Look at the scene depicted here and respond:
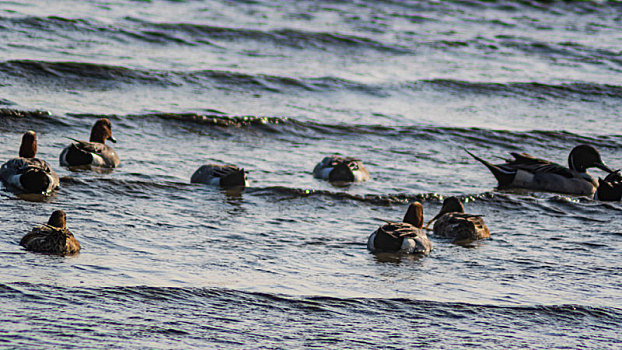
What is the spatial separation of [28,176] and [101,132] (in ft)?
10.5

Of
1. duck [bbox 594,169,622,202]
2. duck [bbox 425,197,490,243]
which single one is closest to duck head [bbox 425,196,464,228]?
duck [bbox 425,197,490,243]

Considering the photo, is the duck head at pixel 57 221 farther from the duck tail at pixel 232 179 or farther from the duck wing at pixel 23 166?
the duck tail at pixel 232 179

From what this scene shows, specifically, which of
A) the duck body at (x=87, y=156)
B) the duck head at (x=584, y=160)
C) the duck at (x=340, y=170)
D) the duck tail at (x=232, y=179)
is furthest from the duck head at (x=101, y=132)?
the duck head at (x=584, y=160)

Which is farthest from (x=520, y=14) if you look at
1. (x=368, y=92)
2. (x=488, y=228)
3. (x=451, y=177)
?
(x=488, y=228)

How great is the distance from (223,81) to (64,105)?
13.5 feet

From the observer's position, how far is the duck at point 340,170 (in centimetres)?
1252

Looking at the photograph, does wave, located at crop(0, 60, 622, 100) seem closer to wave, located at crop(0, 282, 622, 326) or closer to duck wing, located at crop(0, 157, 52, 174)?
duck wing, located at crop(0, 157, 52, 174)

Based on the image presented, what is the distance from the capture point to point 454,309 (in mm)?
7180

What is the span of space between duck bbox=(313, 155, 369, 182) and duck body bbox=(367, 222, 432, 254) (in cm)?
337

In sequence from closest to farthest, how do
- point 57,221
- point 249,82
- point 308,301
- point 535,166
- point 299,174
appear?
point 308,301 → point 57,221 → point 299,174 → point 535,166 → point 249,82

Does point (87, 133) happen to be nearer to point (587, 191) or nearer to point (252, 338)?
point (587, 191)

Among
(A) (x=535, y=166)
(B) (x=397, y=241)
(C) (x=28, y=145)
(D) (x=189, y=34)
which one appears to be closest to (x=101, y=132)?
(C) (x=28, y=145)

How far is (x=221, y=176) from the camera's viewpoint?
11.6m

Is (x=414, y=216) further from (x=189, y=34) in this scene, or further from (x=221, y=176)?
(x=189, y=34)
